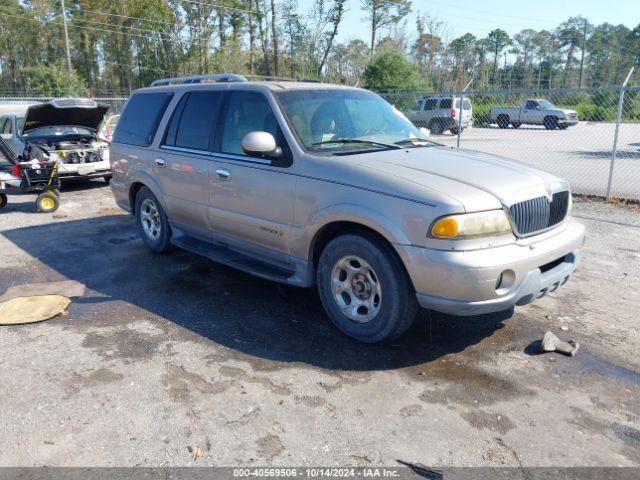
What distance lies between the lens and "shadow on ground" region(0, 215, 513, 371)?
400 centimetres

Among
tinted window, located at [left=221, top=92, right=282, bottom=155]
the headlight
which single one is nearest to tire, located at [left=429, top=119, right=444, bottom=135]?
tinted window, located at [left=221, top=92, right=282, bottom=155]

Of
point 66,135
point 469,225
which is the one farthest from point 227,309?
point 66,135

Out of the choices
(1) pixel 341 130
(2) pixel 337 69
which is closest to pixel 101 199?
(1) pixel 341 130

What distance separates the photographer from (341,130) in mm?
4641

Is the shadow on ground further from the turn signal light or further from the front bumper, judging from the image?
the turn signal light

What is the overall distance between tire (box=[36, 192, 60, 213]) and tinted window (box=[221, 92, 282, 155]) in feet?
18.4

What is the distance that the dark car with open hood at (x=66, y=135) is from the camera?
1055 cm

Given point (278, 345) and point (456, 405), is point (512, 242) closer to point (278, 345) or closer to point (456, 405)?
point (456, 405)

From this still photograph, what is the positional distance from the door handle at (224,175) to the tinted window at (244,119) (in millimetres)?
205

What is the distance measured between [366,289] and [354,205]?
659mm

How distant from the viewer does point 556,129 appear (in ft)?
93.0

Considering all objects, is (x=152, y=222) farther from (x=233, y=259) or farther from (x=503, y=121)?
(x=503, y=121)

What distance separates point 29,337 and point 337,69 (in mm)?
36362

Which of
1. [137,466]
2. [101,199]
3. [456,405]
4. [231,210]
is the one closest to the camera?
[137,466]
